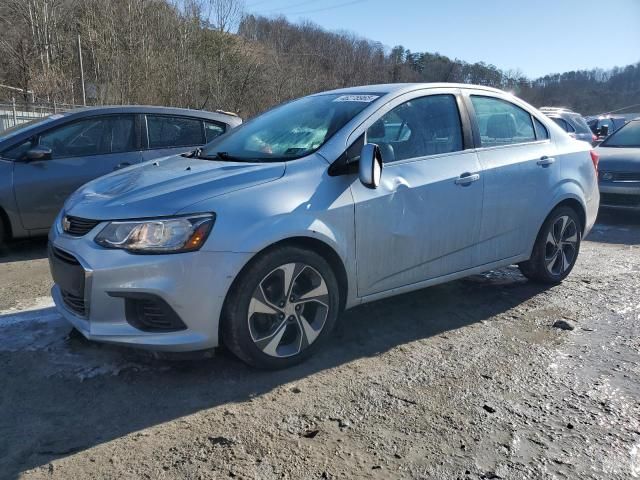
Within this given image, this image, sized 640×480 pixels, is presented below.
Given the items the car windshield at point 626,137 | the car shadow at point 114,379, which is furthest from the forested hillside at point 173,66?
the car shadow at point 114,379

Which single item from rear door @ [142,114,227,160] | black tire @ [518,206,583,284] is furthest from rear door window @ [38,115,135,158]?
black tire @ [518,206,583,284]

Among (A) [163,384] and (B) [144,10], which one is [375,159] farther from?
(B) [144,10]

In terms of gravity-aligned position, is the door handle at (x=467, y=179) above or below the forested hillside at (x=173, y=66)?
below

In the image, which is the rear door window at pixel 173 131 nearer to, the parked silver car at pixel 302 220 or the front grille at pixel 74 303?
the parked silver car at pixel 302 220

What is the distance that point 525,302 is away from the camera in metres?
4.64

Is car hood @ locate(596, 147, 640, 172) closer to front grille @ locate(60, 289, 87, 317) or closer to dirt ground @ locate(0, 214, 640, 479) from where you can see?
dirt ground @ locate(0, 214, 640, 479)

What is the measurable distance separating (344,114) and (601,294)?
2961 millimetres

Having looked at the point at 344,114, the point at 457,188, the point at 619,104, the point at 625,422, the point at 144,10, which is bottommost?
the point at 625,422

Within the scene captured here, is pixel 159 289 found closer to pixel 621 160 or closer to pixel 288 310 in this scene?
pixel 288 310

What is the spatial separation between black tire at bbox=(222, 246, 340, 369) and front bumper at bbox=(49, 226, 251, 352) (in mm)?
82

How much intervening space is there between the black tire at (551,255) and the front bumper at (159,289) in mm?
2934

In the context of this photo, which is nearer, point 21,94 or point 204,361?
point 204,361

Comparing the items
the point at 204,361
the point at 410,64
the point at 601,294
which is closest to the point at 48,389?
the point at 204,361

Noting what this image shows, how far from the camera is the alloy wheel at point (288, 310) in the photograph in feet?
10.3
